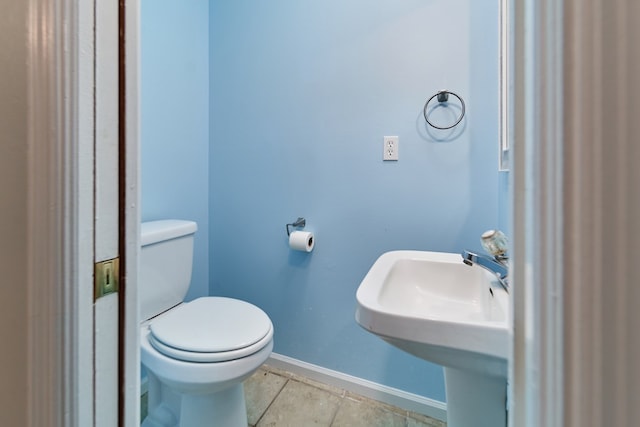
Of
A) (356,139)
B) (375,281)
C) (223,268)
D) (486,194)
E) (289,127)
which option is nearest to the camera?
(375,281)

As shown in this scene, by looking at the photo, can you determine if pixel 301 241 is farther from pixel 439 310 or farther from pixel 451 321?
pixel 451 321

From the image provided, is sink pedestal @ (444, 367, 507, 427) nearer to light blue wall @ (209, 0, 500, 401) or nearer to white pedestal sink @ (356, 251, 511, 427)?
white pedestal sink @ (356, 251, 511, 427)

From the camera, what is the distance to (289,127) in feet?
4.79

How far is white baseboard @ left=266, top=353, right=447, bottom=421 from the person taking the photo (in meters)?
1.23

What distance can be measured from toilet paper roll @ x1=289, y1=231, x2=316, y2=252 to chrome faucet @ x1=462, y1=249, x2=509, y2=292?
73cm

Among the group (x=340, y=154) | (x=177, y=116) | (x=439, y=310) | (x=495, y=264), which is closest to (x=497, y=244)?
(x=495, y=264)

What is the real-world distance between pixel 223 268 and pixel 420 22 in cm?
158

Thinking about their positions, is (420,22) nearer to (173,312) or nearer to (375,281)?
(375,281)

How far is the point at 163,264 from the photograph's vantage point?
122 centimetres

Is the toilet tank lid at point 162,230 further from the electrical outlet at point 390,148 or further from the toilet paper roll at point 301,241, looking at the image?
the electrical outlet at point 390,148

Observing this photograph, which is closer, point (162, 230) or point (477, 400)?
point (477, 400)

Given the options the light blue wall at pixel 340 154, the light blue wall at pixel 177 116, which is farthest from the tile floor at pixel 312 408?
the light blue wall at pixel 177 116

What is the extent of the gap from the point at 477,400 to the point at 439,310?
0.25 meters
